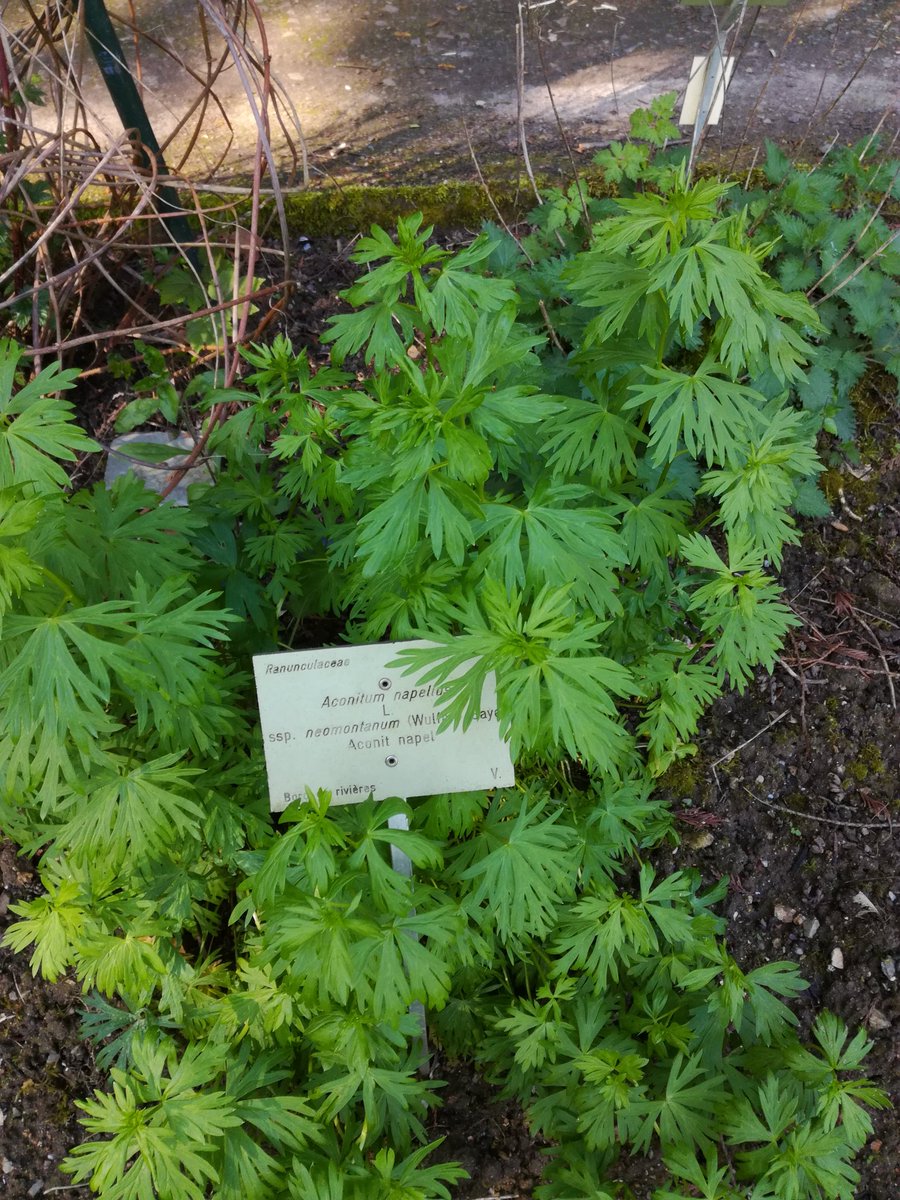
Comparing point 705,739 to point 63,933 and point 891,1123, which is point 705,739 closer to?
point 891,1123

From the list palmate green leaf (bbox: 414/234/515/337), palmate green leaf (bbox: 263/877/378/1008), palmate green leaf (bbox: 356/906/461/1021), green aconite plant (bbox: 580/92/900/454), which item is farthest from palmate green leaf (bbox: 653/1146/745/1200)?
green aconite plant (bbox: 580/92/900/454)

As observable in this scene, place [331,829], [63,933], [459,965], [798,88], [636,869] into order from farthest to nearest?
[798,88]
[636,869]
[459,965]
[63,933]
[331,829]

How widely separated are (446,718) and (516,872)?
15.9 inches

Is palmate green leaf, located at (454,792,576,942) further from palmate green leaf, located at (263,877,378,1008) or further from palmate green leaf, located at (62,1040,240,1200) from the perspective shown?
palmate green leaf, located at (62,1040,240,1200)

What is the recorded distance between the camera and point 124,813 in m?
1.60

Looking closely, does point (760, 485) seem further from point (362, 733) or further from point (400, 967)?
point (400, 967)

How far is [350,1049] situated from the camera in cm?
170

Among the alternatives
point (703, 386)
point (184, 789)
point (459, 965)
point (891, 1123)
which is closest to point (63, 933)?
point (184, 789)

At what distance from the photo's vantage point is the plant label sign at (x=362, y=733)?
1.68 meters

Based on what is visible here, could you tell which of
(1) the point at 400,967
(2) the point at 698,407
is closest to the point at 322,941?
(1) the point at 400,967

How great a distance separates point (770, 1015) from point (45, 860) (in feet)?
5.62

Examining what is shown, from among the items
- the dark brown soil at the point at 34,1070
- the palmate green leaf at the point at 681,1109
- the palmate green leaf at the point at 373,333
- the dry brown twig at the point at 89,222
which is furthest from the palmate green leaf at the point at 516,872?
the dry brown twig at the point at 89,222

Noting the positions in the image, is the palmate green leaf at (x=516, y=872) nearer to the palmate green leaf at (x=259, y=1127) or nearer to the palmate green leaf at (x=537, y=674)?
the palmate green leaf at (x=537, y=674)

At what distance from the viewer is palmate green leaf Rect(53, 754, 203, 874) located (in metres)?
1.59
